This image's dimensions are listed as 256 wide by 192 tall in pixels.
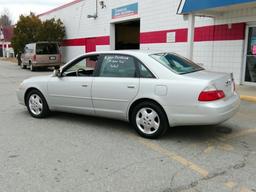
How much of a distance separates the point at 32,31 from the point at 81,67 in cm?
2015

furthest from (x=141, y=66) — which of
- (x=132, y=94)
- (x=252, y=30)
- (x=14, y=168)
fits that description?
(x=252, y=30)

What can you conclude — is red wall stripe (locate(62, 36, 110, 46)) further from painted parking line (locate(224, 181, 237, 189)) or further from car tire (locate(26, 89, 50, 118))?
painted parking line (locate(224, 181, 237, 189))

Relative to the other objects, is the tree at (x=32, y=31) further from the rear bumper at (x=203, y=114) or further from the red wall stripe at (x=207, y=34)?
the rear bumper at (x=203, y=114)

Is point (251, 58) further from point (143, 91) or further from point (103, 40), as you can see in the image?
point (103, 40)

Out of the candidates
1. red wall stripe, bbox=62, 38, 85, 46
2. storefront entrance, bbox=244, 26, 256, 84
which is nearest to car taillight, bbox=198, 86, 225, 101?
storefront entrance, bbox=244, 26, 256, 84

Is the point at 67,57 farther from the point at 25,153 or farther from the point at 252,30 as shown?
the point at 25,153

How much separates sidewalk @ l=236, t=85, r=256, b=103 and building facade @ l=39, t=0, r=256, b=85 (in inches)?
22.8

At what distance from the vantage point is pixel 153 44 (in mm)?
15727

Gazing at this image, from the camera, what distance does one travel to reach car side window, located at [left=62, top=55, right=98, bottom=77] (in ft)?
19.8

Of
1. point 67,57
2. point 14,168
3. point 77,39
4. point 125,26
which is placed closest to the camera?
point 14,168

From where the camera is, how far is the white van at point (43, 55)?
20.2 metres

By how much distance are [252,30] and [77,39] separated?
15764mm

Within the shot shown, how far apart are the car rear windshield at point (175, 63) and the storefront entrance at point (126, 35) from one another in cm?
1485

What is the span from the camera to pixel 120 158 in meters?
4.32
